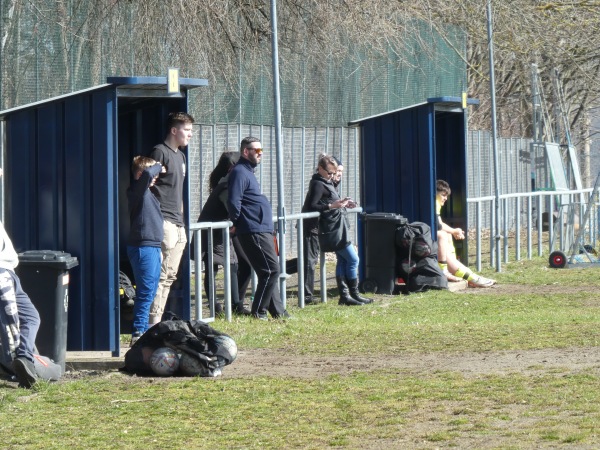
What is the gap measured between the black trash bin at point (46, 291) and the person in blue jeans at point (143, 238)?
1095 millimetres

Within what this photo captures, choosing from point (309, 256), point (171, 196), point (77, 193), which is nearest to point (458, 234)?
point (309, 256)

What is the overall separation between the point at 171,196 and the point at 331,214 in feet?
12.4

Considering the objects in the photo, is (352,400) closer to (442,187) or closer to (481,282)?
(481,282)

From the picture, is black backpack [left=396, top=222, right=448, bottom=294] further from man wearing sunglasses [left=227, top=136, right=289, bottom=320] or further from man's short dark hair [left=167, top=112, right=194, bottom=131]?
man's short dark hair [left=167, top=112, right=194, bottom=131]

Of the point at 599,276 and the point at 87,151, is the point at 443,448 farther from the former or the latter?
the point at 599,276

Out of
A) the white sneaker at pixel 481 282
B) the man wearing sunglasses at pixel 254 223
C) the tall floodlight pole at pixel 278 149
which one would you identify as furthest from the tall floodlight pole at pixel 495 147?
the man wearing sunglasses at pixel 254 223

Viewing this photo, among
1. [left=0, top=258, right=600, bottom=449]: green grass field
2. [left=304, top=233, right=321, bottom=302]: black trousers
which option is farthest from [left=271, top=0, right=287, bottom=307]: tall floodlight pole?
[left=0, top=258, right=600, bottom=449]: green grass field

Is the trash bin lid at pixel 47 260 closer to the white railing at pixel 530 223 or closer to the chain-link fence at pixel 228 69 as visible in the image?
the chain-link fence at pixel 228 69

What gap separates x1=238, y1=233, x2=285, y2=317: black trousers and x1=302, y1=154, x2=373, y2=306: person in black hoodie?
72.3 inches

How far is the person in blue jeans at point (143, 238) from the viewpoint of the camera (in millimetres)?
10234

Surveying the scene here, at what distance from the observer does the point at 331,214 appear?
14305 mm

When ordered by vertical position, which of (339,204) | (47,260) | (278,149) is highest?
(278,149)

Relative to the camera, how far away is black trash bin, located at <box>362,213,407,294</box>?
15.4m

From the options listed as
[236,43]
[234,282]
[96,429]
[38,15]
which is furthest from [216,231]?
[96,429]
